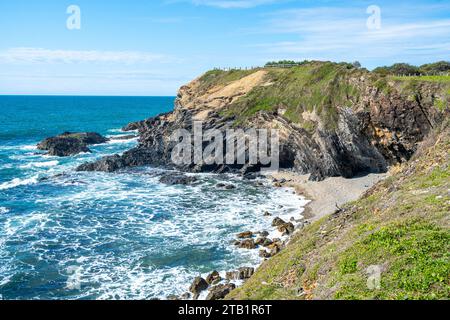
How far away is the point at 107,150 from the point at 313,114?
4921 cm

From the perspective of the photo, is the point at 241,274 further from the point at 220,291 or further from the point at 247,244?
the point at 247,244

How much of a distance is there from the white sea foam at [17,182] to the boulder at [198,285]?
4306cm

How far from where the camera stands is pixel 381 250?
17.3 metres

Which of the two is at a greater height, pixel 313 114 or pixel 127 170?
pixel 313 114

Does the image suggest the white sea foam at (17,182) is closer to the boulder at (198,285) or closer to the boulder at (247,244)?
the boulder at (247,244)

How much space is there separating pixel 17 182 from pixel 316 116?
4774 centimetres

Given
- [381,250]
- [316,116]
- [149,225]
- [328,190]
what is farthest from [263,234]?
[316,116]

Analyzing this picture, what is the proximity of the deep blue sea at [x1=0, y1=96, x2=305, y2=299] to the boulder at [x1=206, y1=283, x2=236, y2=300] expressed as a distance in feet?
8.87

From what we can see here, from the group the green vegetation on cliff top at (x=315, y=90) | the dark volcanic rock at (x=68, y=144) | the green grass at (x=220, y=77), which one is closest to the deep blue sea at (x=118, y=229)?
the dark volcanic rock at (x=68, y=144)

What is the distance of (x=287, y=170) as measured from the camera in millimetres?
64562

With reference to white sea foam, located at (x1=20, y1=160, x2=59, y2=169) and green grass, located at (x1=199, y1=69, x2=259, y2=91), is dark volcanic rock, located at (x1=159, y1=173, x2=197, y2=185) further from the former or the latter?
green grass, located at (x1=199, y1=69, x2=259, y2=91)

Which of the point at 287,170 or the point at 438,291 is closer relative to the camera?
the point at 438,291
